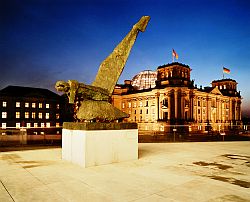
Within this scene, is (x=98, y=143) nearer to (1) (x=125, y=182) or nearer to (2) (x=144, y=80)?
(1) (x=125, y=182)

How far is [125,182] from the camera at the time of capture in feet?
19.0

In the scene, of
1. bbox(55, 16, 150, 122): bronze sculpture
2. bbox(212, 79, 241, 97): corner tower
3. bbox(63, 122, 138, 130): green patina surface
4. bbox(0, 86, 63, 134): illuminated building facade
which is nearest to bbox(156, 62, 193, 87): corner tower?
bbox(212, 79, 241, 97): corner tower

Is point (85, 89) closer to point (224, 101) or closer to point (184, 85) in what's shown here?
point (184, 85)

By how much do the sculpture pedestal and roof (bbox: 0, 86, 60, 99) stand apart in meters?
69.2

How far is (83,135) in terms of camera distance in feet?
25.6

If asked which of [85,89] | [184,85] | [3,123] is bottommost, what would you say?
[3,123]

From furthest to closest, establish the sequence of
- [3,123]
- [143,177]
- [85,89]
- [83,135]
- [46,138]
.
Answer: [3,123] → [46,138] → [85,89] → [83,135] → [143,177]

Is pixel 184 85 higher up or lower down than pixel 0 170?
higher up

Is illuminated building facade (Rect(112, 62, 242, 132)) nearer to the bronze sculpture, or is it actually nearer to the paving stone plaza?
the bronze sculpture

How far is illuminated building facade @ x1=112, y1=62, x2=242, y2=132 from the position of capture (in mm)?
83125

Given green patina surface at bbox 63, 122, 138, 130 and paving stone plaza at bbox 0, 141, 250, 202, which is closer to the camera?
paving stone plaza at bbox 0, 141, 250, 202

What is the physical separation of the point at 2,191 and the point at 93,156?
3330mm

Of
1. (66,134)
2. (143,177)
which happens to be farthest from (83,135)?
(143,177)

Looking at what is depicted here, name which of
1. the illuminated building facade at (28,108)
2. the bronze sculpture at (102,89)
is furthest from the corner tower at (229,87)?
the bronze sculpture at (102,89)
